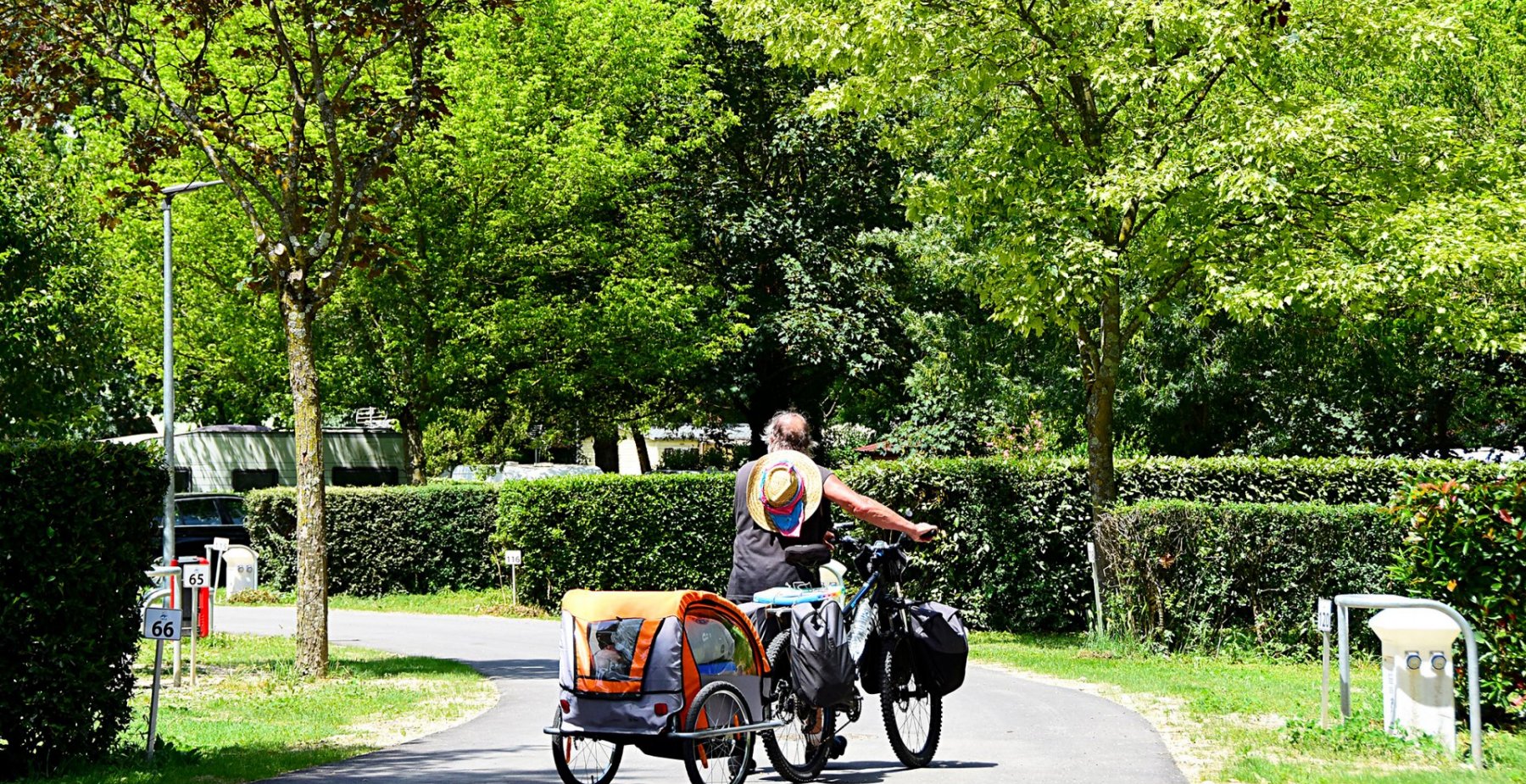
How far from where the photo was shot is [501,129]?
2858 centimetres

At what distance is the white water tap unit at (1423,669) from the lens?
8586 mm

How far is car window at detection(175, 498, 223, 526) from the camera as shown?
28578mm

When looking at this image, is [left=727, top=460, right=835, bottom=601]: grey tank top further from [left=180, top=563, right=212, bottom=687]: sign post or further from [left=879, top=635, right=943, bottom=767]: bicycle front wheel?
[left=180, top=563, right=212, bottom=687]: sign post

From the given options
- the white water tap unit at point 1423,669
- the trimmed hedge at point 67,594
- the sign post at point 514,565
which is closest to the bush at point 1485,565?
the white water tap unit at point 1423,669

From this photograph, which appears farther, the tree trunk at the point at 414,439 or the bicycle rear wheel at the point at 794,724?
the tree trunk at the point at 414,439

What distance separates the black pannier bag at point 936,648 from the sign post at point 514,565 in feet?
45.2

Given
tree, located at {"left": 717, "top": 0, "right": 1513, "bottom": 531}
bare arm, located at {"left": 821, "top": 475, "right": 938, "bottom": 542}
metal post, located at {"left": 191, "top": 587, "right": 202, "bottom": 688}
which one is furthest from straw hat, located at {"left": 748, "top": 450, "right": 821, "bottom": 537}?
tree, located at {"left": 717, "top": 0, "right": 1513, "bottom": 531}

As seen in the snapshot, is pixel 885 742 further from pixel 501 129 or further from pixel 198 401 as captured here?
pixel 198 401

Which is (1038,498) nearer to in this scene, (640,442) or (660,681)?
(660,681)

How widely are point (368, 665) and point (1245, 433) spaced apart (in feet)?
58.0

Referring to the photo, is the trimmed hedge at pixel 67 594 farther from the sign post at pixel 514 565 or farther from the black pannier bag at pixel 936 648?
the sign post at pixel 514 565

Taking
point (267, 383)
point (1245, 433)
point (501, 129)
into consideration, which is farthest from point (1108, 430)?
point (267, 383)

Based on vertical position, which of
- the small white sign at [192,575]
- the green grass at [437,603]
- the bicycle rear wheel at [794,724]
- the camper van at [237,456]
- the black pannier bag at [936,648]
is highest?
the camper van at [237,456]

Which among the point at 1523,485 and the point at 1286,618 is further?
the point at 1286,618
